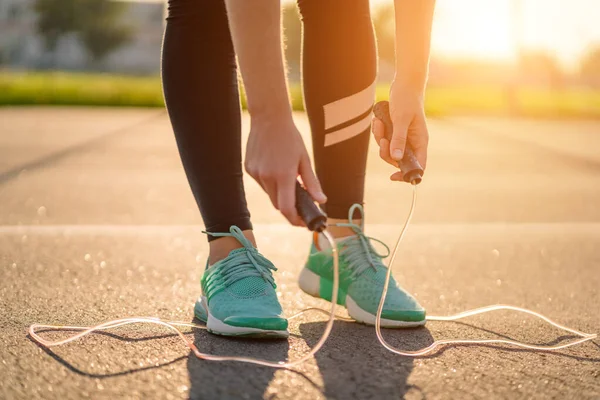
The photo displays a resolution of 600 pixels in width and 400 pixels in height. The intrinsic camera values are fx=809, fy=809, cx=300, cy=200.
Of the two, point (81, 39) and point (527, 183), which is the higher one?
point (527, 183)

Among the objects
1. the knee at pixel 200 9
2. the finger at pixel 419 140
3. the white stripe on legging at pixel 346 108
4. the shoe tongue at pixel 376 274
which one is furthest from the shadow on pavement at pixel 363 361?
the knee at pixel 200 9

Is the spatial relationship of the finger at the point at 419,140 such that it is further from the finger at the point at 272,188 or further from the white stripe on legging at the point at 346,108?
the finger at the point at 272,188

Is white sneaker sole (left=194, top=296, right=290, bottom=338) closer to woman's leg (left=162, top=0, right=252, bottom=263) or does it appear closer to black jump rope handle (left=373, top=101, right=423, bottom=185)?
woman's leg (left=162, top=0, right=252, bottom=263)

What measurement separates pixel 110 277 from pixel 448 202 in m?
2.35

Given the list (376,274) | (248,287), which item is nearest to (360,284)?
(376,274)

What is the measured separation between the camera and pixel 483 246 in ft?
9.96

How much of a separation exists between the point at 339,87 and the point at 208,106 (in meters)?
0.35

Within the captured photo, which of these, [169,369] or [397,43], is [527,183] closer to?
[397,43]

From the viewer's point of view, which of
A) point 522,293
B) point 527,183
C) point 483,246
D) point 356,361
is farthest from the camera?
point 527,183

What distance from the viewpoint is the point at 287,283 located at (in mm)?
2293

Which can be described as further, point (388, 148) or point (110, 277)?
point (110, 277)

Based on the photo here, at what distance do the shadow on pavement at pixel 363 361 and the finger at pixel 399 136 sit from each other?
1.27 ft

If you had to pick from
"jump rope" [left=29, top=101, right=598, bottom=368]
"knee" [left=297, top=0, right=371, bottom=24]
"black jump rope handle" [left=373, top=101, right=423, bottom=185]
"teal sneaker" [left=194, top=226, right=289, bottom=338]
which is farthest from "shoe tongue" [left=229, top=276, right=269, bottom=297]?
"knee" [left=297, top=0, right=371, bottom=24]

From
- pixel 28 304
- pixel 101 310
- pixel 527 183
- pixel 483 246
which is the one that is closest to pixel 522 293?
pixel 483 246
